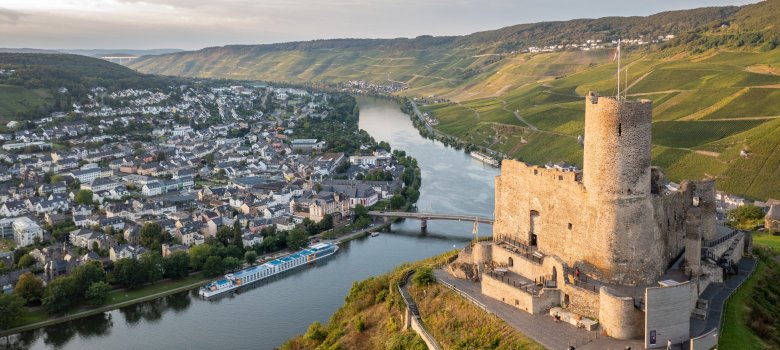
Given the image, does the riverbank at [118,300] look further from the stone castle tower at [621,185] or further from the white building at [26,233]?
the stone castle tower at [621,185]

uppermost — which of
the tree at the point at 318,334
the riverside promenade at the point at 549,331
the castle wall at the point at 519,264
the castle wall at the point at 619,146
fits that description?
the castle wall at the point at 619,146

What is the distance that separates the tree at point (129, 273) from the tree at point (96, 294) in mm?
2192

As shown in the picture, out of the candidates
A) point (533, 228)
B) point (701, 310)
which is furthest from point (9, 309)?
point (701, 310)

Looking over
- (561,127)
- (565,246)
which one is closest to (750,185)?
(561,127)

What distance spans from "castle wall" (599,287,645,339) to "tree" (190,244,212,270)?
30.1 metres

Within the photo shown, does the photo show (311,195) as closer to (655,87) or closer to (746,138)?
(746,138)

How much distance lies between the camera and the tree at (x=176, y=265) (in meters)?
40.8

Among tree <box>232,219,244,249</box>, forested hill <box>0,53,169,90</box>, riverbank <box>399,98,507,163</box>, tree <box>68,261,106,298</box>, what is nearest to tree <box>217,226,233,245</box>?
tree <box>232,219,244,249</box>

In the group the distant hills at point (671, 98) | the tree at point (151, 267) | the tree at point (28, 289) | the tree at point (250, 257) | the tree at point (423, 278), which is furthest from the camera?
the distant hills at point (671, 98)

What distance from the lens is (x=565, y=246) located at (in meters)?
20.9

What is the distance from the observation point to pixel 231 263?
138ft

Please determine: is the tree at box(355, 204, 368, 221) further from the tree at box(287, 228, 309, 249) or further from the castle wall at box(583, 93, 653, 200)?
the castle wall at box(583, 93, 653, 200)

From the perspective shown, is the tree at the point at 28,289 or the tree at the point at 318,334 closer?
the tree at the point at 318,334

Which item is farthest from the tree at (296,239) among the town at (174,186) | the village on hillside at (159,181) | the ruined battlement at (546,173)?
the ruined battlement at (546,173)
